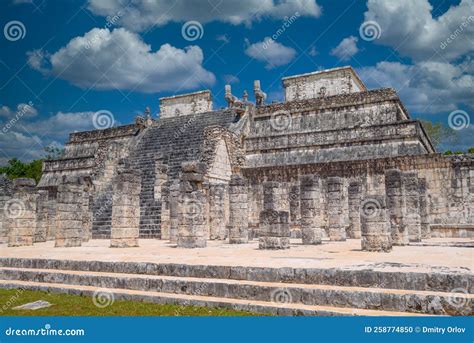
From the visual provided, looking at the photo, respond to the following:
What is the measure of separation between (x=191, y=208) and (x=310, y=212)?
3.69 metres

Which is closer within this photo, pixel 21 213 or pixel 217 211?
pixel 21 213

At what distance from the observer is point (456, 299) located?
5.09 metres

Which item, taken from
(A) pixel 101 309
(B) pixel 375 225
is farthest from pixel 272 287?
(B) pixel 375 225

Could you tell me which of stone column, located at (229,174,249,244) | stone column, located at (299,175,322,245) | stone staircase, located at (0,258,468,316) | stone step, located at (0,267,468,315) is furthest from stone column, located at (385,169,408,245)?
stone step, located at (0,267,468,315)

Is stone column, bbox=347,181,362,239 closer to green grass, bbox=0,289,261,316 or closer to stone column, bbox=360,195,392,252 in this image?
stone column, bbox=360,195,392,252

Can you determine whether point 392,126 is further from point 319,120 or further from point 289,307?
point 289,307

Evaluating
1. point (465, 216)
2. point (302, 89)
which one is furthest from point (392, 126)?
point (302, 89)

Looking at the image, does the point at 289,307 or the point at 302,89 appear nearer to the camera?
the point at 289,307

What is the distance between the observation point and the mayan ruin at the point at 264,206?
6410 mm

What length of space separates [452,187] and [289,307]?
12964 millimetres

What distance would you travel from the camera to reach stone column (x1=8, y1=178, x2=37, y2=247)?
1419 centimetres

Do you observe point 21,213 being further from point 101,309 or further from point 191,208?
point 101,309

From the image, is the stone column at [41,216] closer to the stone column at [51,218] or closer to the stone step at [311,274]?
the stone column at [51,218]

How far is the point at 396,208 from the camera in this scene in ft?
40.0
